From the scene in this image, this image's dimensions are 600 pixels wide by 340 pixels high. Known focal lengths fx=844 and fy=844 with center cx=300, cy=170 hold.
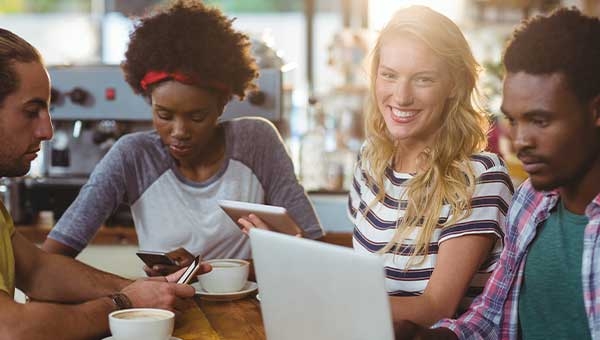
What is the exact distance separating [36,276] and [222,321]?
1.53ft

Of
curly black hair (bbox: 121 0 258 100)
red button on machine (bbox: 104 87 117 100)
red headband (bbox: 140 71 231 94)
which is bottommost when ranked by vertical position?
red button on machine (bbox: 104 87 117 100)

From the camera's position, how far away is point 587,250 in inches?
54.5

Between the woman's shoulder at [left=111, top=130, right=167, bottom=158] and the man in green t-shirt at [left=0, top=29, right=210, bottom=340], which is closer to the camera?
the man in green t-shirt at [left=0, top=29, right=210, bottom=340]

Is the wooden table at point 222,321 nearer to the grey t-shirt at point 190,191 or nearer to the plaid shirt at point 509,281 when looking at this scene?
the plaid shirt at point 509,281

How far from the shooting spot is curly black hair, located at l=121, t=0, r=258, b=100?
2.29 meters

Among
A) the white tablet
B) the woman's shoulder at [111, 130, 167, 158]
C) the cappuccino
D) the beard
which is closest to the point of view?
the cappuccino

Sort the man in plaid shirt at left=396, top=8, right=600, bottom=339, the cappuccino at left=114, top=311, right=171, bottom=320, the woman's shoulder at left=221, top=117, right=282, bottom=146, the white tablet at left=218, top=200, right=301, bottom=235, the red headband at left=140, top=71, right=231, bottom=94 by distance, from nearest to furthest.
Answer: the man in plaid shirt at left=396, top=8, right=600, bottom=339 < the cappuccino at left=114, top=311, right=171, bottom=320 < the white tablet at left=218, top=200, right=301, bottom=235 < the red headband at left=140, top=71, right=231, bottom=94 < the woman's shoulder at left=221, top=117, right=282, bottom=146

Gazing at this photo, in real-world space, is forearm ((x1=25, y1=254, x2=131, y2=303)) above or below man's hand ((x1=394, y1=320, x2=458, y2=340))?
below

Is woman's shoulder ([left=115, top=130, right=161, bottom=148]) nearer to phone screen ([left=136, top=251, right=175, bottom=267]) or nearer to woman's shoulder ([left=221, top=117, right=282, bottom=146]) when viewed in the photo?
woman's shoulder ([left=221, top=117, right=282, bottom=146])

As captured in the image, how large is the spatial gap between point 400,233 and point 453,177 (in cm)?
16

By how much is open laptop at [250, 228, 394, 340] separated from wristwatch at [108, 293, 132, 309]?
0.39 metres

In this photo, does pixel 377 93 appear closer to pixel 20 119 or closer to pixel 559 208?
pixel 559 208

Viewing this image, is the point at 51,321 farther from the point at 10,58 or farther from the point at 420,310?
the point at 420,310

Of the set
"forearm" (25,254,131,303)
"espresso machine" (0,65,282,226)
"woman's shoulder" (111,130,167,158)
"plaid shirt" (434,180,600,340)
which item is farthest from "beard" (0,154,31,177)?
"espresso machine" (0,65,282,226)
